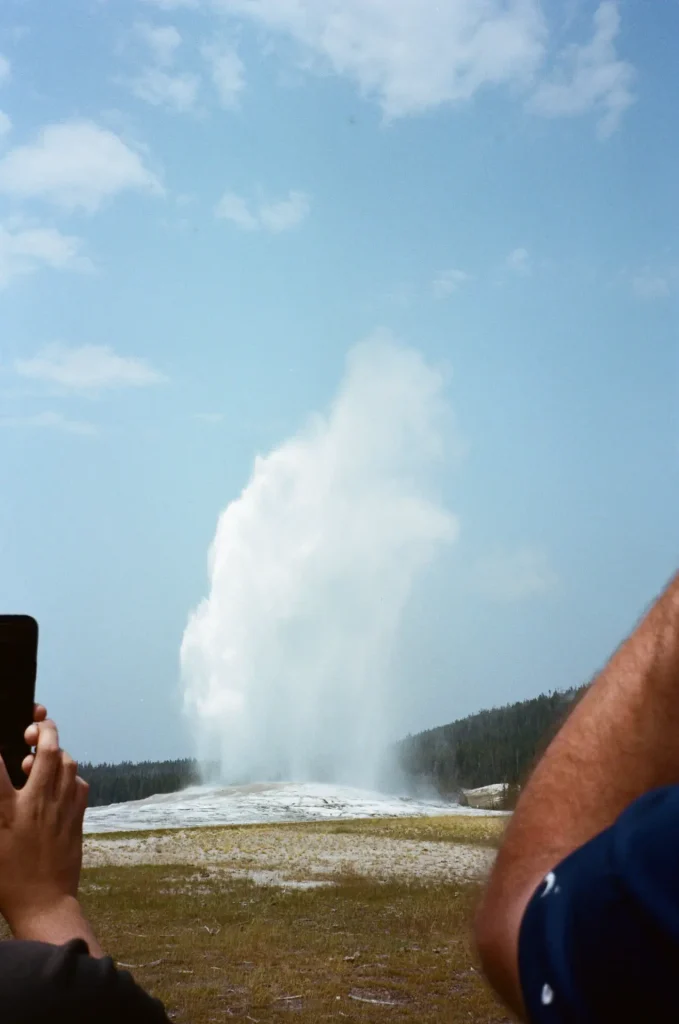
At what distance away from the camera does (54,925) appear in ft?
1.35

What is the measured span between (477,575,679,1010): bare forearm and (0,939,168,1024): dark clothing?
0.44 ft

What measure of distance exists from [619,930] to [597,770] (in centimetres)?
6

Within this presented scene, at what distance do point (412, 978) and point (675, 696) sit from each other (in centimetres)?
289

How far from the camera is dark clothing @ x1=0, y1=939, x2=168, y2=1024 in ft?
1.01

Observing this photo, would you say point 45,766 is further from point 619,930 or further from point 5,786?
point 619,930

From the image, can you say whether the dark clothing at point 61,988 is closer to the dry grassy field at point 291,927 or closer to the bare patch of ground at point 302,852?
the dry grassy field at point 291,927

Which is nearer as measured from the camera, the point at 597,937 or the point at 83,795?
the point at 597,937

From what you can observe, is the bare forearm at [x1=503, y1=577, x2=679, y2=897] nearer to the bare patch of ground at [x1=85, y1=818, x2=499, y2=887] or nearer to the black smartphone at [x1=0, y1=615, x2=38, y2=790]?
the black smartphone at [x1=0, y1=615, x2=38, y2=790]

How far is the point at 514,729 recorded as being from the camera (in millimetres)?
7934

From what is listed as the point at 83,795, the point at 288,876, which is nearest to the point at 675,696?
the point at 83,795

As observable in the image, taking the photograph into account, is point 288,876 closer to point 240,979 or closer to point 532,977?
point 240,979

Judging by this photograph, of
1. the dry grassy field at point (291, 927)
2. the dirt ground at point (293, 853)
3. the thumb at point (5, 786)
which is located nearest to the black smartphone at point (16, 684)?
the thumb at point (5, 786)

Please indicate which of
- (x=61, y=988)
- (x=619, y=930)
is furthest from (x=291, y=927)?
(x=619, y=930)

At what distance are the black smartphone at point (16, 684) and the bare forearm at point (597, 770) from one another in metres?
0.26
